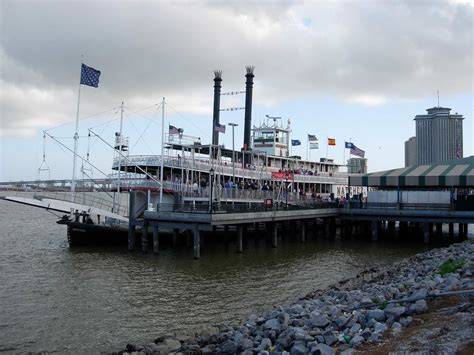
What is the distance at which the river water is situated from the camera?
13539 mm

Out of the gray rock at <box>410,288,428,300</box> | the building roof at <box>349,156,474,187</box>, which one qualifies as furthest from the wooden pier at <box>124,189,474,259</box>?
the gray rock at <box>410,288,428,300</box>

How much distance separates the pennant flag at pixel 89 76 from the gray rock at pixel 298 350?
23.9 metres

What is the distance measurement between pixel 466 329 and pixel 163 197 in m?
27.6

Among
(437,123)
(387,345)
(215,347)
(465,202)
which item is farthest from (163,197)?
(437,123)

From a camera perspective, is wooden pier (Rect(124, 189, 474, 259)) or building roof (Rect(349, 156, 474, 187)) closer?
wooden pier (Rect(124, 189, 474, 259))

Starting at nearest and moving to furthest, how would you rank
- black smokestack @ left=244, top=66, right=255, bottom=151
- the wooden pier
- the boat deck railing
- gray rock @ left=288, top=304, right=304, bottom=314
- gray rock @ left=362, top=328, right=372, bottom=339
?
gray rock @ left=362, top=328, right=372, bottom=339
gray rock @ left=288, top=304, right=304, bottom=314
the wooden pier
the boat deck railing
black smokestack @ left=244, top=66, right=255, bottom=151

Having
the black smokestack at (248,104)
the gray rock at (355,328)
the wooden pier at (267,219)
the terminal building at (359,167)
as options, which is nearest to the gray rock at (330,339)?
the gray rock at (355,328)

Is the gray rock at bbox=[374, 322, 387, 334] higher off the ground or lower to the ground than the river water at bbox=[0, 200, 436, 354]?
higher

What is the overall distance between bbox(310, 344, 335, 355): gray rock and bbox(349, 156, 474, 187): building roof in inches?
1293

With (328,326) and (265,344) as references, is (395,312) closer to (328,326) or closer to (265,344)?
(328,326)

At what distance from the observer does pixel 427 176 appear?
39.6 meters

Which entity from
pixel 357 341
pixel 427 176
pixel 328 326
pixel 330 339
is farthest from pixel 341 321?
pixel 427 176

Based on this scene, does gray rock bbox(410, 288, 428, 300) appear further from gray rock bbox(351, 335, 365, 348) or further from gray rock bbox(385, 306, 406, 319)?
gray rock bbox(351, 335, 365, 348)

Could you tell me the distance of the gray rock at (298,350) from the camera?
8508 millimetres
